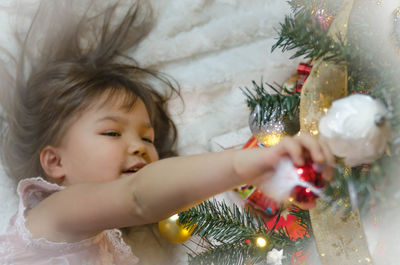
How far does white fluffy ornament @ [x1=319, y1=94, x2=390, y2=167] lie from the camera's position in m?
0.32

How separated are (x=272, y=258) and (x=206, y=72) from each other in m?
0.48

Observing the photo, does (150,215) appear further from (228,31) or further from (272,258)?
(228,31)

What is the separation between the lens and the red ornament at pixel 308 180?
1.10ft

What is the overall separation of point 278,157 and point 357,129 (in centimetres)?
7

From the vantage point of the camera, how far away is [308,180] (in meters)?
0.34

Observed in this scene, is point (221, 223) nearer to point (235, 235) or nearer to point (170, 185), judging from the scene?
point (235, 235)

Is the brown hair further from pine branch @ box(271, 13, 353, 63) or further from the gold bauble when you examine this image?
pine branch @ box(271, 13, 353, 63)

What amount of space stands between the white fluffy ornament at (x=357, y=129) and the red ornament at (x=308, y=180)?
2 cm

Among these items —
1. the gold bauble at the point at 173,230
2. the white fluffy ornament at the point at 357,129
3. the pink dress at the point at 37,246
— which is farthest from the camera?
the gold bauble at the point at 173,230

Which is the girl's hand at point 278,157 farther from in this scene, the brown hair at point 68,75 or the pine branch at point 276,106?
the brown hair at point 68,75

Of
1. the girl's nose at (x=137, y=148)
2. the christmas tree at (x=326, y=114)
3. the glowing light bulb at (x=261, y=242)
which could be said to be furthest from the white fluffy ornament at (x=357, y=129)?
the girl's nose at (x=137, y=148)

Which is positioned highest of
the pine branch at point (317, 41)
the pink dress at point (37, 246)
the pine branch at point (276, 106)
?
the pine branch at point (317, 41)

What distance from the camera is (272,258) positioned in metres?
0.56

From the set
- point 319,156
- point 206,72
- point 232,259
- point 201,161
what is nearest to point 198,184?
point 201,161
